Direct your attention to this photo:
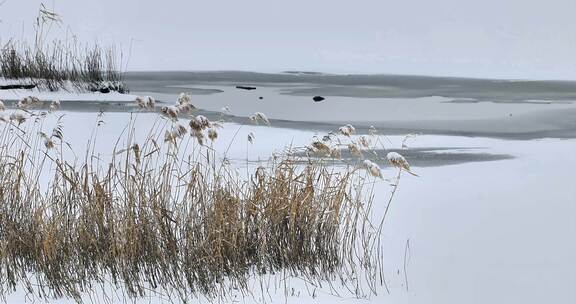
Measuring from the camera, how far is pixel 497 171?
852cm

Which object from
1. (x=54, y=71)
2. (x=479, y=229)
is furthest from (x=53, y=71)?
(x=479, y=229)

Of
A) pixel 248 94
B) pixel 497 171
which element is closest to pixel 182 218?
pixel 497 171

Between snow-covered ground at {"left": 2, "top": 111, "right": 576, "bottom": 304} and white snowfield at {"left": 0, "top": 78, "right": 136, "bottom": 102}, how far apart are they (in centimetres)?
334

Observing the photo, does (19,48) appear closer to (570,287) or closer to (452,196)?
(452,196)

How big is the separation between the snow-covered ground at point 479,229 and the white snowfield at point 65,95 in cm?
334

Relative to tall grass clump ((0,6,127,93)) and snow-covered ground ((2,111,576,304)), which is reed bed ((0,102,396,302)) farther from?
tall grass clump ((0,6,127,93))

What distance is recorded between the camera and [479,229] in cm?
632

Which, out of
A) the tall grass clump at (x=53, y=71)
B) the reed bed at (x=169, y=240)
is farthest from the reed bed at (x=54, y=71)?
the reed bed at (x=169, y=240)

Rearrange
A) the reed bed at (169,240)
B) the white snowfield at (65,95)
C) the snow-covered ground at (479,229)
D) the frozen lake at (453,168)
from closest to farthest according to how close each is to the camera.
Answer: the reed bed at (169,240) → the snow-covered ground at (479,229) → the frozen lake at (453,168) → the white snowfield at (65,95)

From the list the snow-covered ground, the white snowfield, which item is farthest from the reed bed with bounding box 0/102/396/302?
the white snowfield

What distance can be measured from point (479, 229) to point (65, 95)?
28.5 feet

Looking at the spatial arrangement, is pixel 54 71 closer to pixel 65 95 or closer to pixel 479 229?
pixel 65 95

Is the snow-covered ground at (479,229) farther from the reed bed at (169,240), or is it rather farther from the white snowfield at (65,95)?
the white snowfield at (65,95)

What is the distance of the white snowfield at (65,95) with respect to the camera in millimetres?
13223
